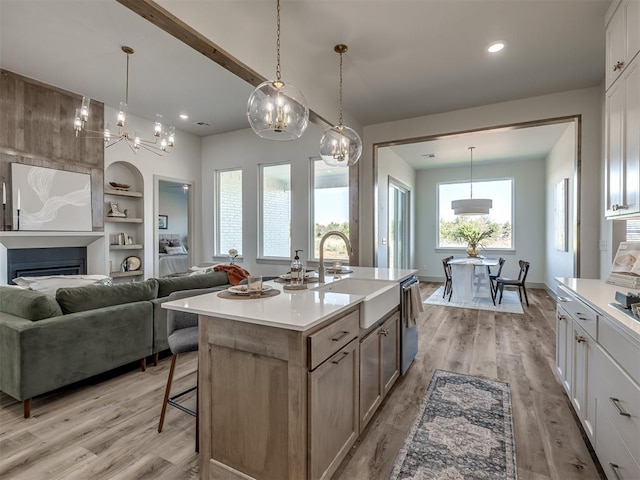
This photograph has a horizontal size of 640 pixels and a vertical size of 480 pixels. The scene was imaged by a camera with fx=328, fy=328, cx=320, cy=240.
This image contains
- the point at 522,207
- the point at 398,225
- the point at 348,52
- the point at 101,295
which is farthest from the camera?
the point at 522,207

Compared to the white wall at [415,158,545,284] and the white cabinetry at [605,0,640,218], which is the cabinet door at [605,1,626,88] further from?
the white wall at [415,158,545,284]

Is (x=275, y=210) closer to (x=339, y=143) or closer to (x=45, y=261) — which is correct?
(x=339, y=143)

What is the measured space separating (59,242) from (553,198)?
28.3ft

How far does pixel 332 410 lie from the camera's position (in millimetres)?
1619

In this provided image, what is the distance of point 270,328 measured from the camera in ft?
4.79

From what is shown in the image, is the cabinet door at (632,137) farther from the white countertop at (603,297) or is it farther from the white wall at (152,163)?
the white wall at (152,163)

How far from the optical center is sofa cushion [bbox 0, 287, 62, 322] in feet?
7.93

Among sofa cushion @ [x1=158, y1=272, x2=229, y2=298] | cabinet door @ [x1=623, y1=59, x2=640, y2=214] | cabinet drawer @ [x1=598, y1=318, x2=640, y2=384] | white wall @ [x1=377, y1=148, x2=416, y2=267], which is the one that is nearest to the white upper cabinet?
cabinet door @ [x1=623, y1=59, x2=640, y2=214]

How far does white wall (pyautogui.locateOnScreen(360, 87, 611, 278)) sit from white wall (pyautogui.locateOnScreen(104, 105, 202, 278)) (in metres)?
3.63

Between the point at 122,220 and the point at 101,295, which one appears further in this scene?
the point at 122,220

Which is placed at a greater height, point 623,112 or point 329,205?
point 623,112

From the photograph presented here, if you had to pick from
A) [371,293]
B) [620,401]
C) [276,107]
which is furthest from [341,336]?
[276,107]

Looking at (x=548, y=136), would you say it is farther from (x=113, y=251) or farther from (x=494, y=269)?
(x=113, y=251)

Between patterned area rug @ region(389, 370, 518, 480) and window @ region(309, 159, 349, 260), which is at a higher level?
window @ region(309, 159, 349, 260)
